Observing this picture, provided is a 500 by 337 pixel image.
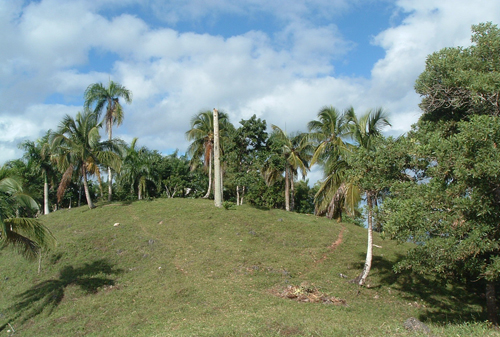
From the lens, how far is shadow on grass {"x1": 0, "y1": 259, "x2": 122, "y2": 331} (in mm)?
12814

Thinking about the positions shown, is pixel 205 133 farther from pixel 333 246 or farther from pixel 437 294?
pixel 437 294

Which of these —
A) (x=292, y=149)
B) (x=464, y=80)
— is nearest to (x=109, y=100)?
(x=292, y=149)

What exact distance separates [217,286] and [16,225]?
6.98 metres

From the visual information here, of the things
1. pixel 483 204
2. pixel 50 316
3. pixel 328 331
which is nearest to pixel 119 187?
pixel 50 316

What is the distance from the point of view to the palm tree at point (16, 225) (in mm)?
10539

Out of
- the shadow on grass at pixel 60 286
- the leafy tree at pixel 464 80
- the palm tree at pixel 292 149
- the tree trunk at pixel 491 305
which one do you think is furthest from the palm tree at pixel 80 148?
the tree trunk at pixel 491 305

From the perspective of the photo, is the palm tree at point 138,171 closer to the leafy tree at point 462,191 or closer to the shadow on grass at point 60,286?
the shadow on grass at point 60,286

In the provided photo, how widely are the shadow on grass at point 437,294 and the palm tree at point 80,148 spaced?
59.0 feet

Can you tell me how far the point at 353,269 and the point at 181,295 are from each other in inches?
296

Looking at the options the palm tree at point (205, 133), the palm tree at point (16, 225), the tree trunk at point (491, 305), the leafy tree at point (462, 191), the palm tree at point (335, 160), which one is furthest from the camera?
the palm tree at point (205, 133)

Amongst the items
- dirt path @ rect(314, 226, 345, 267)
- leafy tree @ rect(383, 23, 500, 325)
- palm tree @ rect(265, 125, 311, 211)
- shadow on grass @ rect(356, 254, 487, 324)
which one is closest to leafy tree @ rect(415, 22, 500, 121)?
leafy tree @ rect(383, 23, 500, 325)

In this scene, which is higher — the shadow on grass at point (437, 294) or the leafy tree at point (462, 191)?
the leafy tree at point (462, 191)

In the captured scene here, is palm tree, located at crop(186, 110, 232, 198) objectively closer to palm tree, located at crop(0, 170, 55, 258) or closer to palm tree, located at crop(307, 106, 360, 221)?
palm tree, located at crop(307, 106, 360, 221)

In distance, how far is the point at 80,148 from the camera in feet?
77.8
